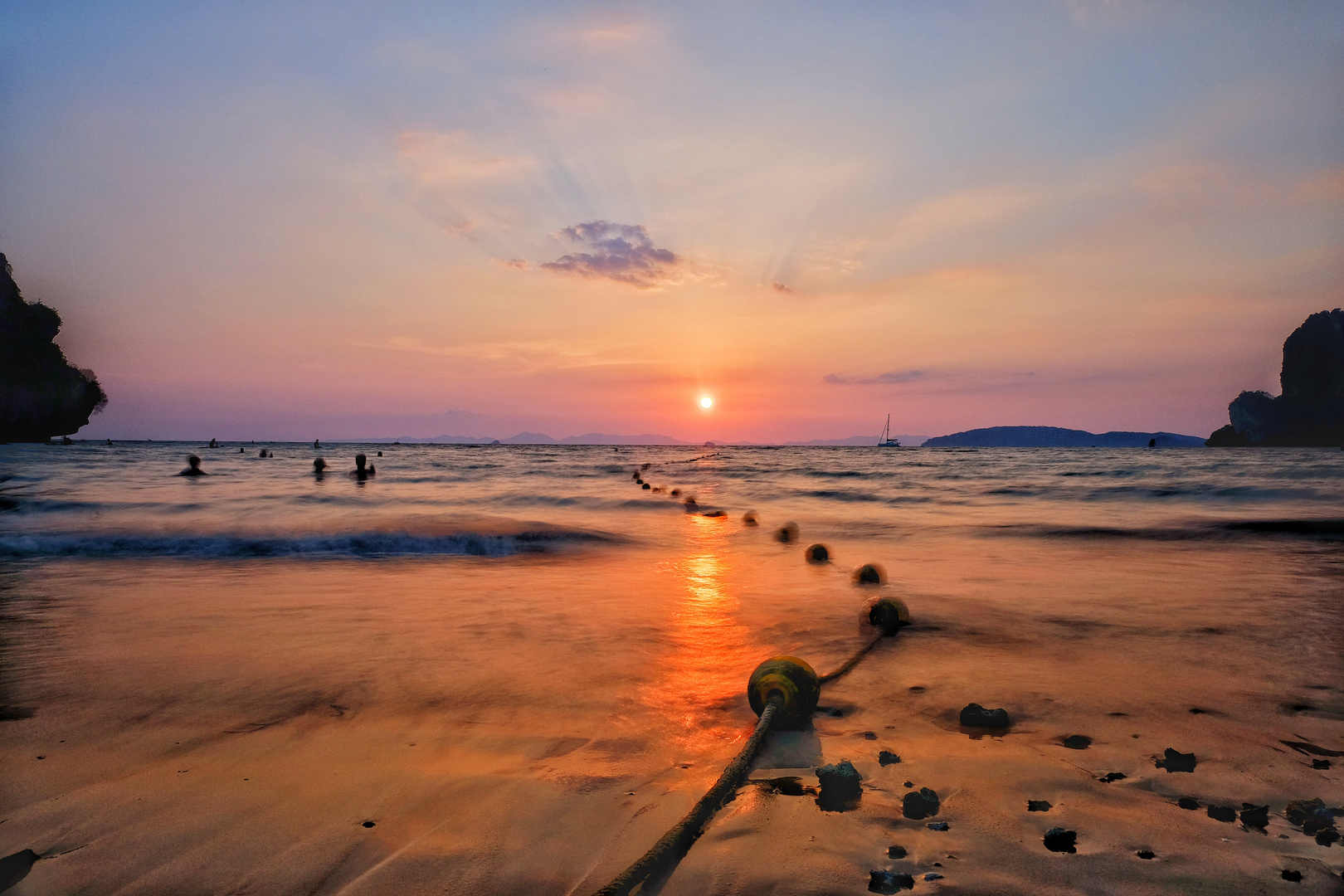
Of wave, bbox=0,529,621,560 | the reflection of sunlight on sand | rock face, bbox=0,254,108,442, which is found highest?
rock face, bbox=0,254,108,442

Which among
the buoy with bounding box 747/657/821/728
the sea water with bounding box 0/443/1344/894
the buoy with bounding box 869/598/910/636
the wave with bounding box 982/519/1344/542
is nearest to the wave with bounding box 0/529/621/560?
the sea water with bounding box 0/443/1344/894

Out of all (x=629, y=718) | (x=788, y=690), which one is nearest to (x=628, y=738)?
(x=629, y=718)

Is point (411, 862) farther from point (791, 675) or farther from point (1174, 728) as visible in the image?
point (1174, 728)

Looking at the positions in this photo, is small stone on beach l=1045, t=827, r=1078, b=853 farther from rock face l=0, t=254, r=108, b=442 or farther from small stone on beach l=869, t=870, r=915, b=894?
rock face l=0, t=254, r=108, b=442

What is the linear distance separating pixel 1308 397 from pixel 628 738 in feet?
535

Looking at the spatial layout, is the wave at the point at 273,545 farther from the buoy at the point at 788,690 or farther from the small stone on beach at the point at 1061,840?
the small stone on beach at the point at 1061,840

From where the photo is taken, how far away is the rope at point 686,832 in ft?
6.56

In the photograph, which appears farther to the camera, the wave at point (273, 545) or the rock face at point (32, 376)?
the rock face at point (32, 376)

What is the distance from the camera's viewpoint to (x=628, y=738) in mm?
3523

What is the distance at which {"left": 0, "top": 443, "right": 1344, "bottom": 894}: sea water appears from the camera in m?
2.38

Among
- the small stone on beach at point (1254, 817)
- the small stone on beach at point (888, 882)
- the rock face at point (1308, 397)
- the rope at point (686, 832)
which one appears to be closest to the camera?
the rope at point (686, 832)

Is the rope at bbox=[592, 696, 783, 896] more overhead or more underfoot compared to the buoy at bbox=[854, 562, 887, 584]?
more overhead

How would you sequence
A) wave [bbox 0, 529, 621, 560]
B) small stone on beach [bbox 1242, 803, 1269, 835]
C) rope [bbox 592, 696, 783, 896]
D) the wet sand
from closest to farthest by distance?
rope [bbox 592, 696, 783, 896]
the wet sand
small stone on beach [bbox 1242, 803, 1269, 835]
wave [bbox 0, 529, 621, 560]

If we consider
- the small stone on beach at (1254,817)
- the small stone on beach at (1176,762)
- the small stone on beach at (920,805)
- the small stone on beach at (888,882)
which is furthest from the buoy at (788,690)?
the small stone on beach at (1254,817)
